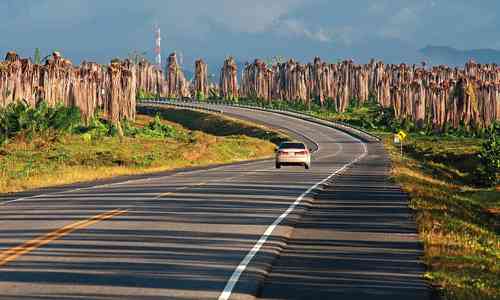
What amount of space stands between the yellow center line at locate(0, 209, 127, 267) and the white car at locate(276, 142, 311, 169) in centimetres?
2893

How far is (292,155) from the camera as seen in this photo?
53.8m

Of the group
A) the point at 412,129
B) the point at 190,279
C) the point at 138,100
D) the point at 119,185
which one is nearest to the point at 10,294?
the point at 190,279

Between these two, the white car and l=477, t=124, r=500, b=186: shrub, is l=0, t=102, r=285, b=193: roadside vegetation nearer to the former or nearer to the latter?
the white car

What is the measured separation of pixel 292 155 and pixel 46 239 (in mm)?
35240

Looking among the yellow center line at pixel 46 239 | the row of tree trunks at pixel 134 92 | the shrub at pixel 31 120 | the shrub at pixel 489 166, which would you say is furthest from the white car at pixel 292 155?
the row of tree trunks at pixel 134 92

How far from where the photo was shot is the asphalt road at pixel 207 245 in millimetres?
13727

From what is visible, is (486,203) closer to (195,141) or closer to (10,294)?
(195,141)

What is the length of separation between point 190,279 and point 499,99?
136 meters

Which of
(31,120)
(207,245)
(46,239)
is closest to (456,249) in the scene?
(207,245)

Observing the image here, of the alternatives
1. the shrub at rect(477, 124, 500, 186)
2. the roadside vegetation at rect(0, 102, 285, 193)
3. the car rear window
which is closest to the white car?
the car rear window

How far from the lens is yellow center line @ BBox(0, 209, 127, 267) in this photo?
16.6 meters

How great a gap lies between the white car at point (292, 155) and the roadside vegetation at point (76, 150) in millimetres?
6996

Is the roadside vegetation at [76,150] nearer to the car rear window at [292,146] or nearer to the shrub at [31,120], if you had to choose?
the shrub at [31,120]

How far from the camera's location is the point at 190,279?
14406 millimetres
